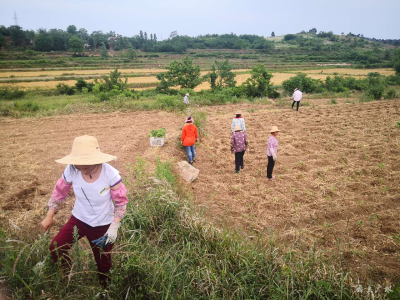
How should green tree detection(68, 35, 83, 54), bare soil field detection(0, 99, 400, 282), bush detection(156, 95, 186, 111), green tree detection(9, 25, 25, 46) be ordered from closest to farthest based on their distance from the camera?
bare soil field detection(0, 99, 400, 282), bush detection(156, 95, 186, 111), green tree detection(68, 35, 83, 54), green tree detection(9, 25, 25, 46)

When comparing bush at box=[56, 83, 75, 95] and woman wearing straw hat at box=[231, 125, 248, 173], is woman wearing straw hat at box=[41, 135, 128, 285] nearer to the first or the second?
woman wearing straw hat at box=[231, 125, 248, 173]

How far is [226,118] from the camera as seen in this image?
40.9ft

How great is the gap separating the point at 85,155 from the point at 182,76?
1852 cm

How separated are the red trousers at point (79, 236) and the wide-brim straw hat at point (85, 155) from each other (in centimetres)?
68

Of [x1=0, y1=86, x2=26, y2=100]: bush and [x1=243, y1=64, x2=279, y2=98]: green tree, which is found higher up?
[x1=243, y1=64, x2=279, y2=98]: green tree

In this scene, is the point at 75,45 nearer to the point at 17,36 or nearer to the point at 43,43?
the point at 43,43

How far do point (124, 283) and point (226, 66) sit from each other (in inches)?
792

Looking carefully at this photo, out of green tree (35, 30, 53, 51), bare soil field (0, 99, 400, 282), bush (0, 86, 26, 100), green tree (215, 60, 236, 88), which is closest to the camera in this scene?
bare soil field (0, 99, 400, 282)

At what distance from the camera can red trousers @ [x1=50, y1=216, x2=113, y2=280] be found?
218 cm

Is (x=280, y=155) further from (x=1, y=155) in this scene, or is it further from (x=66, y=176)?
(x=1, y=155)

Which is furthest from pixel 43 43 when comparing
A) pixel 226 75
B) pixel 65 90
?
pixel 226 75

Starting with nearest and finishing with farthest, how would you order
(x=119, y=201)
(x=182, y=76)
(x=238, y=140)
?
(x=119, y=201), (x=238, y=140), (x=182, y=76)

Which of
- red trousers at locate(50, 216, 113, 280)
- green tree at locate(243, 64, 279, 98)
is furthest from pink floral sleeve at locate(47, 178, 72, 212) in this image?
green tree at locate(243, 64, 279, 98)

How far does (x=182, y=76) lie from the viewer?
64.0ft
